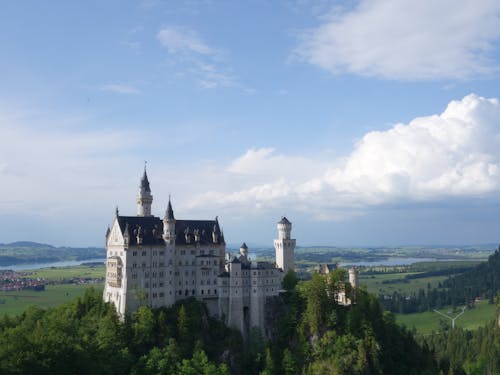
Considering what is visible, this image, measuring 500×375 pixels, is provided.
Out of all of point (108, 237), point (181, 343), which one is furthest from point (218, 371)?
point (108, 237)

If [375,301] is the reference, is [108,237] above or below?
above

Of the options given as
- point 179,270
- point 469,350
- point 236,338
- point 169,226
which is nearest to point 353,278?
point 236,338

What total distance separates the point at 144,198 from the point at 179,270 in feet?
62.0

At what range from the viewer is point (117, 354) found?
9394 centimetres

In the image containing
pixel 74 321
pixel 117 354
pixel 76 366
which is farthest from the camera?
pixel 74 321

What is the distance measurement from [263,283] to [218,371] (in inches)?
913

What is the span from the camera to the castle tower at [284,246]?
12475 cm

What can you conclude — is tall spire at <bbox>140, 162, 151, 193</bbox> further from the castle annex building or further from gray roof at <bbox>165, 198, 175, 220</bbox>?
gray roof at <bbox>165, 198, 175, 220</bbox>

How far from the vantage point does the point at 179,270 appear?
367 ft

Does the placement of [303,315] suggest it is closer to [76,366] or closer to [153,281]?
[153,281]

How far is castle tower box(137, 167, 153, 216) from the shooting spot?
391 ft

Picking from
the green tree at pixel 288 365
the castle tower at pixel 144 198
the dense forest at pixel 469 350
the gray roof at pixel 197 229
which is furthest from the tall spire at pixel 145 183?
the dense forest at pixel 469 350

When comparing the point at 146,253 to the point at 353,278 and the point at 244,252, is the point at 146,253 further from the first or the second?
the point at 353,278

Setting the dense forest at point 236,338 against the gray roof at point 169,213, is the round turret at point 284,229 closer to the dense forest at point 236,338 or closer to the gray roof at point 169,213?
the dense forest at point 236,338
